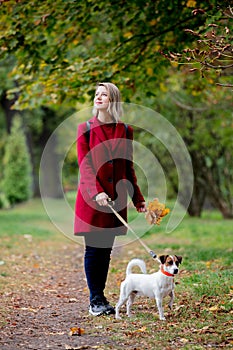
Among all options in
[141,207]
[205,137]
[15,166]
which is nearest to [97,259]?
[141,207]

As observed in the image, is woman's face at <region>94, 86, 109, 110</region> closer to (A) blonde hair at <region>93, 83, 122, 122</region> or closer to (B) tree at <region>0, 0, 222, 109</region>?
(A) blonde hair at <region>93, 83, 122, 122</region>

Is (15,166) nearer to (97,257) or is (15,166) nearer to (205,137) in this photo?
(205,137)

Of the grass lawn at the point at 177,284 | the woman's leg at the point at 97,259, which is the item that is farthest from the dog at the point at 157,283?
the woman's leg at the point at 97,259

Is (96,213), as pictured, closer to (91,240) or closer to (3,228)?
(91,240)

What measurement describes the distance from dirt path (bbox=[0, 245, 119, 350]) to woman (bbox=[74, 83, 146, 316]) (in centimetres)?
45

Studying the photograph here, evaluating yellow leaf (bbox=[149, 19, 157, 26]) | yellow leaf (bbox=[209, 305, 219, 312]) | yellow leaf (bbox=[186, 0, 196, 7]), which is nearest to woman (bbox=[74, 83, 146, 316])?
yellow leaf (bbox=[209, 305, 219, 312])

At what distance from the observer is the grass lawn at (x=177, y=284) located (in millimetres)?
4906

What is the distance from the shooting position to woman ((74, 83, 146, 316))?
5.68 metres

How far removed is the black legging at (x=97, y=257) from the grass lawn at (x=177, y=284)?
1.24 feet

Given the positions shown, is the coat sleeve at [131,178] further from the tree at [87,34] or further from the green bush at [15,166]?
the green bush at [15,166]

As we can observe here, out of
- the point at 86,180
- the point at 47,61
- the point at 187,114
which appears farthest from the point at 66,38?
the point at 187,114

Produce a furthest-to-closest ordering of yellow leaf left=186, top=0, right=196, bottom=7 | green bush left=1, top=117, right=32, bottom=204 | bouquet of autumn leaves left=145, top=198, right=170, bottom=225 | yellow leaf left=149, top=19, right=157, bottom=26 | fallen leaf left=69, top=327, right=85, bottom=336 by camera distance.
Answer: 1. green bush left=1, top=117, right=32, bottom=204
2. yellow leaf left=149, top=19, right=157, bottom=26
3. yellow leaf left=186, top=0, right=196, bottom=7
4. bouquet of autumn leaves left=145, top=198, right=170, bottom=225
5. fallen leaf left=69, top=327, right=85, bottom=336


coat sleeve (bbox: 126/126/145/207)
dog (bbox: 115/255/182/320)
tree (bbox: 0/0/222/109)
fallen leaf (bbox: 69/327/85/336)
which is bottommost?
fallen leaf (bbox: 69/327/85/336)

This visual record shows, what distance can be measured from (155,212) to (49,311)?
1.69 meters
